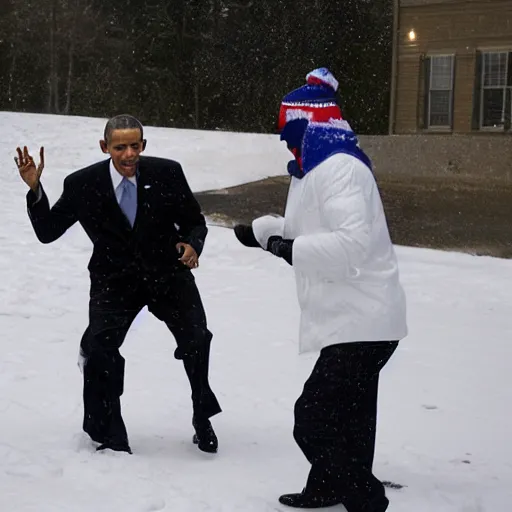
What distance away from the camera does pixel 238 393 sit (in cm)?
725

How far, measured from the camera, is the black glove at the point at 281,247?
14.6 ft

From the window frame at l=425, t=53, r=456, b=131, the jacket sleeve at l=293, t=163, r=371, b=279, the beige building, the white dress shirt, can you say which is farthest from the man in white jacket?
the window frame at l=425, t=53, r=456, b=131

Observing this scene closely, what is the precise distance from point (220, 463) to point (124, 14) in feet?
109

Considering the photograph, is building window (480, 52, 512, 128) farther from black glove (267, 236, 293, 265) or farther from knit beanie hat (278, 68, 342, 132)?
black glove (267, 236, 293, 265)

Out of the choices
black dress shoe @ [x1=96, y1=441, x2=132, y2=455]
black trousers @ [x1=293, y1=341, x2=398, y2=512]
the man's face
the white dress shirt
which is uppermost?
the man's face

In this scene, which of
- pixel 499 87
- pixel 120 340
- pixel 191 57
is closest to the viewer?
pixel 120 340

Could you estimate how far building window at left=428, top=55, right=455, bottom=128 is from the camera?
18.8 m

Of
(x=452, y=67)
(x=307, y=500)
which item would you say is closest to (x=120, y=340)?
(x=307, y=500)

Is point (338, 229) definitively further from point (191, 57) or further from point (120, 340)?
point (191, 57)

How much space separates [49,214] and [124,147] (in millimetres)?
544

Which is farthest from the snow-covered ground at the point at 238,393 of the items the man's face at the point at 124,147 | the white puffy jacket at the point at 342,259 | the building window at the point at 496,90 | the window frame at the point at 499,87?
the building window at the point at 496,90

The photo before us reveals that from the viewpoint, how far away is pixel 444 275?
1205 cm

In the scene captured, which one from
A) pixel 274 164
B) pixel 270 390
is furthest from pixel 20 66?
pixel 270 390

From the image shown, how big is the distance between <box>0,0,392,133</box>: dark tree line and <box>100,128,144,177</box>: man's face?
27.5m
